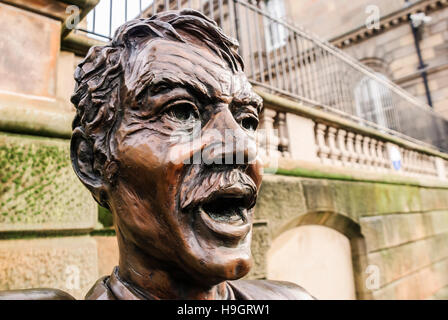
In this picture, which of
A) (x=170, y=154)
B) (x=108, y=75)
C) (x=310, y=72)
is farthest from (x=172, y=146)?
(x=310, y=72)

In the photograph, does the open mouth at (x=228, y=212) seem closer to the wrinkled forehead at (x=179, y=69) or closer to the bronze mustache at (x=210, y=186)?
the bronze mustache at (x=210, y=186)

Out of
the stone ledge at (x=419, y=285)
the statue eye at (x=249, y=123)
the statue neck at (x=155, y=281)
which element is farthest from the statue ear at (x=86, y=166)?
the stone ledge at (x=419, y=285)

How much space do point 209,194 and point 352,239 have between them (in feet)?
10.4

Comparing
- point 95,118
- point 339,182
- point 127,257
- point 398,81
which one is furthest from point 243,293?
point 398,81

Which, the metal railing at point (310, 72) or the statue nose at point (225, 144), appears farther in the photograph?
the metal railing at point (310, 72)

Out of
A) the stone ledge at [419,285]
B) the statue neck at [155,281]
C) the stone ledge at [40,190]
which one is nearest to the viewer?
the statue neck at [155,281]

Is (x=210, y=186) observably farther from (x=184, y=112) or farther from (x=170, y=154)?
(x=184, y=112)

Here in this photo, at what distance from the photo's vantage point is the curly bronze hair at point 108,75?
3.29 ft

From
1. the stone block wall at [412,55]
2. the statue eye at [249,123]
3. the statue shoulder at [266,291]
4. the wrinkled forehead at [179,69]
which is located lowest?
the statue shoulder at [266,291]

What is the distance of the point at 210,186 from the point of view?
2.84 ft

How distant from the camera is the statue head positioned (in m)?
0.87

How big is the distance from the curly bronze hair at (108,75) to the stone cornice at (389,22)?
11588mm

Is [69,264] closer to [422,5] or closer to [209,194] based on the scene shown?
[209,194]

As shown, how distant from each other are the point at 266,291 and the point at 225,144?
2.21 feet
